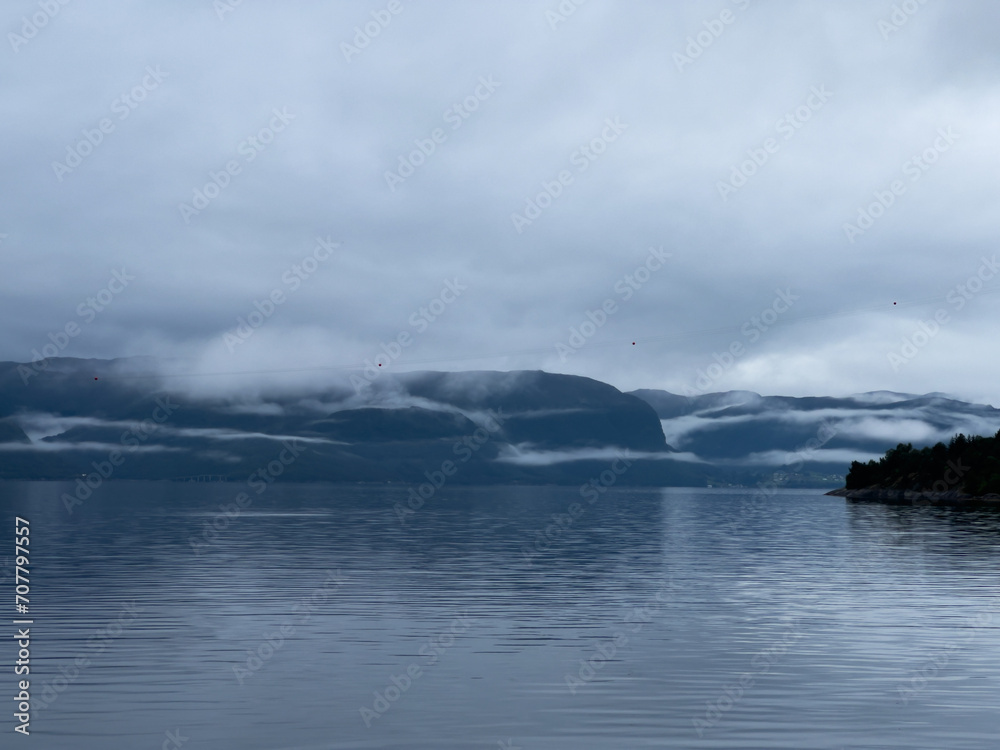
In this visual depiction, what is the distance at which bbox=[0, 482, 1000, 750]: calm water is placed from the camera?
3077 cm

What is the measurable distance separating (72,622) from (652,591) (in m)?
34.0

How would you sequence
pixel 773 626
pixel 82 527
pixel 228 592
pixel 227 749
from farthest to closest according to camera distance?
pixel 82 527, pixel 228 592, pixel 773 626, pixel 227 749

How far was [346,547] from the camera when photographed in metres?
108

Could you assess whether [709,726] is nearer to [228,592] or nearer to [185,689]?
[185,689]

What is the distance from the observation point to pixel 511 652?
4378cm

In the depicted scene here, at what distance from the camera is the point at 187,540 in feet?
387

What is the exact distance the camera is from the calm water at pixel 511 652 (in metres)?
30.8

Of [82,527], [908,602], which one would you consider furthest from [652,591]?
[82,527]

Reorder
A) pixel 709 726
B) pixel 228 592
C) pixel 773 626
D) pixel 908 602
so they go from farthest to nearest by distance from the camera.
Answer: pixel 228 592 → pixel 908 602 → pixel 773 626 → pixel 709 726

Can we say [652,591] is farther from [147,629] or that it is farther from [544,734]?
[544,734]

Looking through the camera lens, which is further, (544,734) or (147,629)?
(147,629)

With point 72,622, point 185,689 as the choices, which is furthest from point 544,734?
point 72,622

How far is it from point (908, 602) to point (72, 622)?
146 feet

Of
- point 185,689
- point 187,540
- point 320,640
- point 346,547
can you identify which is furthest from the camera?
point 187,540
